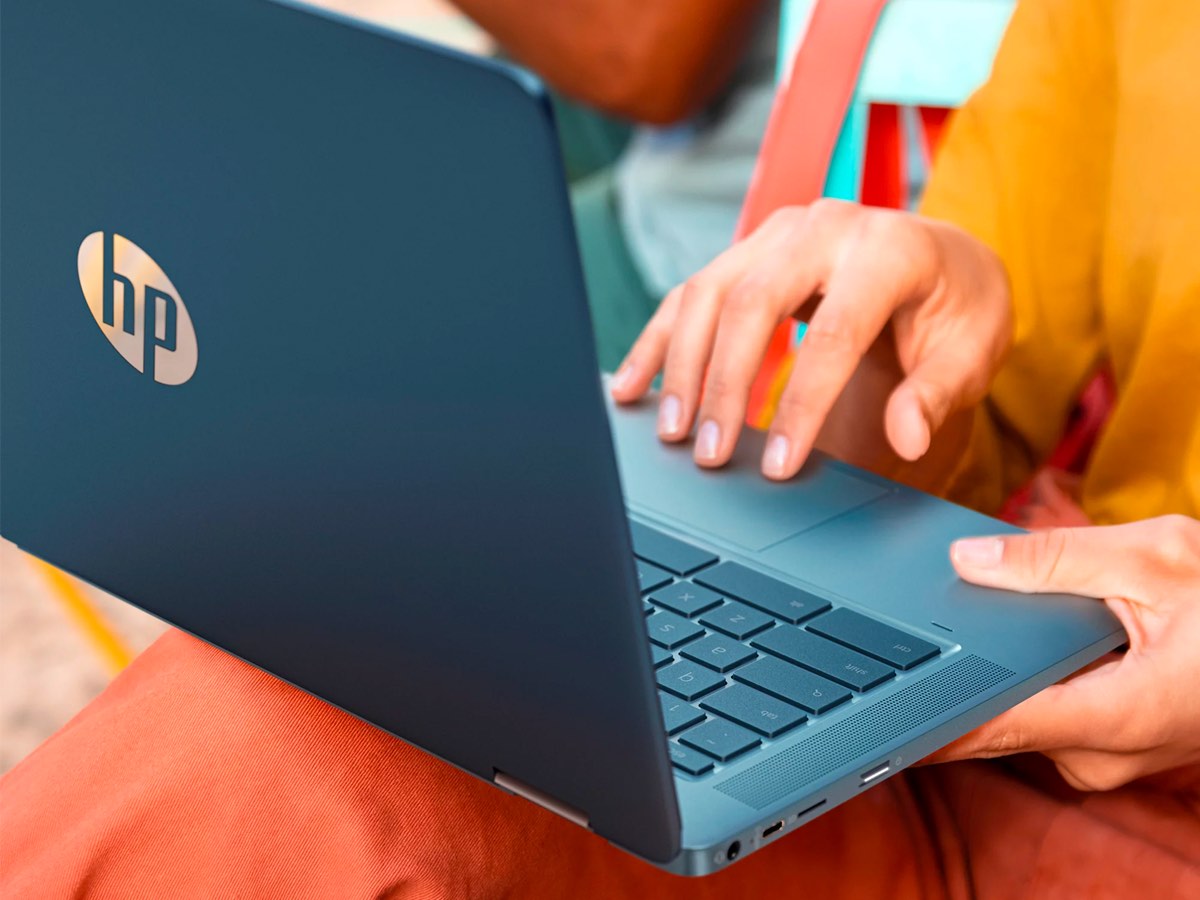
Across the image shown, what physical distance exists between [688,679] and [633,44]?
0.95m

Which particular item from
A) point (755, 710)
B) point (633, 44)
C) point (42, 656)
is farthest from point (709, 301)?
point (42, 656)

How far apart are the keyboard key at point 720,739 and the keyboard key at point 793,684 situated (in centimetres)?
3

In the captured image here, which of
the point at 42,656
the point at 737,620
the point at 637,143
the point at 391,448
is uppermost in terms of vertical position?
the point at 391,448

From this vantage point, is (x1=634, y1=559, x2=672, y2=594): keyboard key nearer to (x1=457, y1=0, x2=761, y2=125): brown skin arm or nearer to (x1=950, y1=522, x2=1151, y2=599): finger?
(x1=950, y1=522, x2=1151, y2=599): finger

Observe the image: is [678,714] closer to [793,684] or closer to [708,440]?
[793,684]

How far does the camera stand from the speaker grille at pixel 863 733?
46 centimetres

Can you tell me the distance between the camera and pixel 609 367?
46.7 inches

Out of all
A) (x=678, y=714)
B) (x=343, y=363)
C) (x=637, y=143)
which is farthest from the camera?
(x=637, y=143)

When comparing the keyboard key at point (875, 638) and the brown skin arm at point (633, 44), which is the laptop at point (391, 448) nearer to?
the keyboard key at point (875, 638)

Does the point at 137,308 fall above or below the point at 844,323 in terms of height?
above

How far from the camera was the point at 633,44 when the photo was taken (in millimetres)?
1349

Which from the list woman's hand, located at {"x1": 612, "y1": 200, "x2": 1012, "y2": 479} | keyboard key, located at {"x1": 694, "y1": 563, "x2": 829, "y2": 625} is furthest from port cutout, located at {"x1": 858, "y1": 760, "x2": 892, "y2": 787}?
woman's hand, located at {"x1": 612, "y1": 200, "x2": 1012, "y2": 479}

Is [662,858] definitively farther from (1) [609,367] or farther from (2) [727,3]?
(2) [727,3]

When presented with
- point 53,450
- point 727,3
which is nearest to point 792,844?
point 53,450
